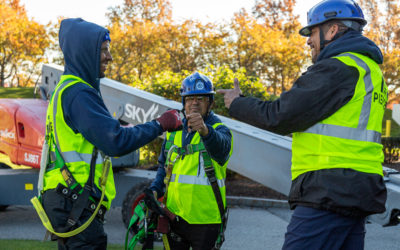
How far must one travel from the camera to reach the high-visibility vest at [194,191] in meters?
3.65

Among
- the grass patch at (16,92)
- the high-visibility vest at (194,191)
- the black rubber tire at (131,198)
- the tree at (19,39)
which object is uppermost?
the tree at (19,39)

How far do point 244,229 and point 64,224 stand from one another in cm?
502

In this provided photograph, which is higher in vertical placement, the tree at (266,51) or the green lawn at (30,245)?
the tree at (266,51)

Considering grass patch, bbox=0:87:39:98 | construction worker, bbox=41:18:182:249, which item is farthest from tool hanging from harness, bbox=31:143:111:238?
grass patch, bbox=0:87:39:98

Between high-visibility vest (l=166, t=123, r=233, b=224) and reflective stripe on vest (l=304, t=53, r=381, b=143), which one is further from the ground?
reflective stripe on vest (l=304, t=53, r=381, b=143)

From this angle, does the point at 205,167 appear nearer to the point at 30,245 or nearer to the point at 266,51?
the point at 30,245

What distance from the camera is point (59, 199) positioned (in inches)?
120

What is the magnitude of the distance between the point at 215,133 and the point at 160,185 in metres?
0.87

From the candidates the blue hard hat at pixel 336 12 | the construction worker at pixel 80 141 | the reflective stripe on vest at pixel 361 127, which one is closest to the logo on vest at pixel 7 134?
the construction worker at pixel 80 141

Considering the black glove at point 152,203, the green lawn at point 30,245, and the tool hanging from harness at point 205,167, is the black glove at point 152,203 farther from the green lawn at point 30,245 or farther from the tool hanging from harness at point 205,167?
the green lawn at point 30,245

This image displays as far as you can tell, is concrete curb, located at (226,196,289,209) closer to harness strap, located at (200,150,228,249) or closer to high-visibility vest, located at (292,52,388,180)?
harness strap, located at (200,150,228,249)

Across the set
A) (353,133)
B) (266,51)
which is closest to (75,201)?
(353,133)

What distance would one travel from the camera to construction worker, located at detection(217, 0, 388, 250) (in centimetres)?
272

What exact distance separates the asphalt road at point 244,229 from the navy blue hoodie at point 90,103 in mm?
3905
